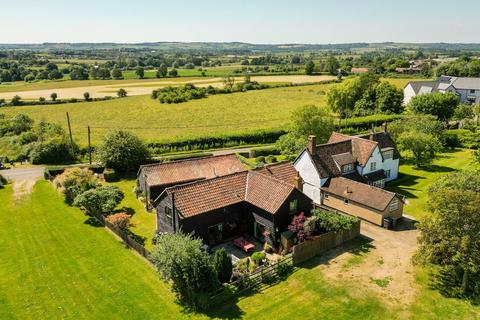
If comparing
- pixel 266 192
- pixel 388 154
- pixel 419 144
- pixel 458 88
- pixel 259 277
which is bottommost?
pixel 259 277

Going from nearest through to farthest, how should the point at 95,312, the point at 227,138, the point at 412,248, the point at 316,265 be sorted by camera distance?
the point at 95,312, the point at 316,265, the point at 412,248, the point at 227,138

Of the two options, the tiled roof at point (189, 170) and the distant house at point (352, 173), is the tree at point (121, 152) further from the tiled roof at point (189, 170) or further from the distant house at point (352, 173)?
the distant house at point (352, 173)

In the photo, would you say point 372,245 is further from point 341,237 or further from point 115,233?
point 115,233

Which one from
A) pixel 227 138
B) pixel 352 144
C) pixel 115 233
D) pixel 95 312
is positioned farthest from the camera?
pixel 227 138

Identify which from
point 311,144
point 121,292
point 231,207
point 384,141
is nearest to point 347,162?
point 311,144

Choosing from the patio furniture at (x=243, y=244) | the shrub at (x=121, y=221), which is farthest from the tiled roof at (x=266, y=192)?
the shrub at (x=121, y=221)

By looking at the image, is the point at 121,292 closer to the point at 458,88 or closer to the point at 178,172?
the point at 178,172

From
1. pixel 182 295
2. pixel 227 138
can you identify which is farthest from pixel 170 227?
pixel 227 138
